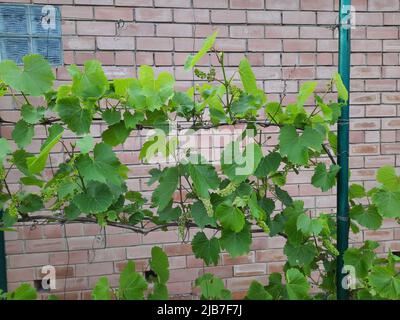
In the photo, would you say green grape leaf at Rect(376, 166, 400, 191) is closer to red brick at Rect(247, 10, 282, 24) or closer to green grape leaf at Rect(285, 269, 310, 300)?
green grape leaf at Rect(285, 269, 310, 300)

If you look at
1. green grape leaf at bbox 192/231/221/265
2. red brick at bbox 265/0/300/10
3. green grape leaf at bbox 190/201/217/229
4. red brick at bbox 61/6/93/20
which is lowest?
A: green grape leaf at bbox 192/231/221/265

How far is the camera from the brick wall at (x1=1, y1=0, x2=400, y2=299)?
2.02m

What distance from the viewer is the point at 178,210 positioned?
4.52 ft

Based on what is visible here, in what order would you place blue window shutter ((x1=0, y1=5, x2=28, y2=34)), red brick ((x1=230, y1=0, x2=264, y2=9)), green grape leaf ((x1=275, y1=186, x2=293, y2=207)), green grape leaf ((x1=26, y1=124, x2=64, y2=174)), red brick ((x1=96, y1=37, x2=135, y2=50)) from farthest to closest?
red brick ((x1=230, y1=0, x2=264, y2=9)) < red brick ((x1=96, y1=37, x2=135, y2=50)) < blue window shutter ((x1=0, y1=5, x2=28, y2=34)) < green grape leaf ((x1=275, y1=186, x2=293, y2=207)) < green grape leaf ((x1=26, y1=124, x2=64, y2=174))

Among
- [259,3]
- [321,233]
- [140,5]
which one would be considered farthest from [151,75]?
[259,3]

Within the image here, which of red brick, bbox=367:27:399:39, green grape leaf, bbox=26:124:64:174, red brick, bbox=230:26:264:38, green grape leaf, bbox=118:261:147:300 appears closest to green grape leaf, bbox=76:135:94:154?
green grape leaf, bbox=26:124:64:174

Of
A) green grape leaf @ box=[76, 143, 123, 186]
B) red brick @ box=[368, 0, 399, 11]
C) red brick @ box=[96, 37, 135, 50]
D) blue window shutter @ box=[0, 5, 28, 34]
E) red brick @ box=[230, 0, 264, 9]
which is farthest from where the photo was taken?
red brick @ box=[368, 0, 399, 11]

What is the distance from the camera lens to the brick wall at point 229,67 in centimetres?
202

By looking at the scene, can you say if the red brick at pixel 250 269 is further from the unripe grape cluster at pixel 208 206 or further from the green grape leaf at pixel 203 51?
the green grape leaf at pixel 203 51

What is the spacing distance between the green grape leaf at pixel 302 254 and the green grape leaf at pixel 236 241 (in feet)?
0.67

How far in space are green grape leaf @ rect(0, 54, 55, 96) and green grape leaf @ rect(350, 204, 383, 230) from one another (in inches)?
43.6

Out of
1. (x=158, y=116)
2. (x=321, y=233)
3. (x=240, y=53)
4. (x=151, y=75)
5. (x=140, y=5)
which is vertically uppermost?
(x=140, y=5)
